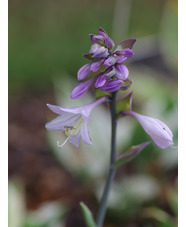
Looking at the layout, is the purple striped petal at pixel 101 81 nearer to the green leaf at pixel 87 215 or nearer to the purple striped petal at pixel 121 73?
the purple striped petal at pixel 121 73

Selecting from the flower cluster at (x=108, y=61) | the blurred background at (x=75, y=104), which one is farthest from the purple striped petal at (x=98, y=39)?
the blurred background at (x=75, y=104)

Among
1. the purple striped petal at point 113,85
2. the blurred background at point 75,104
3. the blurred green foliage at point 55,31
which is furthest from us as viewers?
the blurred green foliage at point 55,31

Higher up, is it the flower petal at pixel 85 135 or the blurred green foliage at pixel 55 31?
the blurred green foliage at pixel 55 31

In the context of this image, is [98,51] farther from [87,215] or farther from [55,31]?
[55,31]

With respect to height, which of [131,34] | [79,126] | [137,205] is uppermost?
[131,34]

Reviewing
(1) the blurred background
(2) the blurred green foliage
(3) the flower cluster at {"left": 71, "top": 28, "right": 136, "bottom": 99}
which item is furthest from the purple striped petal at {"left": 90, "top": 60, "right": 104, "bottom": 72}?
(2) the blurred green foliage

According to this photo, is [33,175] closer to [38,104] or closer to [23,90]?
[38,104]

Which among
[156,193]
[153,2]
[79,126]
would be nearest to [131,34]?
[153,2]

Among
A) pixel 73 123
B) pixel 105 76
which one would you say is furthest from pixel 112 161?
pixel 105 76
